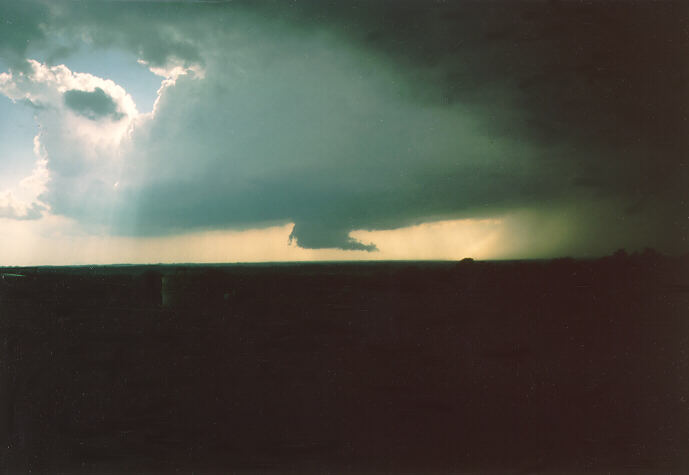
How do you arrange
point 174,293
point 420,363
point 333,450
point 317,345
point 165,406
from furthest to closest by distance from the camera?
1. point 174,293
2. point 317,345
3. point 420,363
4. point 165,406
5. point 333,450

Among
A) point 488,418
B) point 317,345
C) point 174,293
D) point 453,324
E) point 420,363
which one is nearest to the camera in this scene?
point 488,418

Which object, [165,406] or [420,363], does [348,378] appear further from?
[165,406]

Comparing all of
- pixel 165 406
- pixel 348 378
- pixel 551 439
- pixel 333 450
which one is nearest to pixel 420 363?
pixel 348 378

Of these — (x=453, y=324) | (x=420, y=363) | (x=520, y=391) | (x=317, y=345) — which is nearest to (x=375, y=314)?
(x=453, y=324)

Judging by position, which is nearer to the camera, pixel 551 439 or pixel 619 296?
pixel 551 439

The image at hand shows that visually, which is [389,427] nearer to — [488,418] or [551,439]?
[488,418]

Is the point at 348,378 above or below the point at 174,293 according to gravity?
below

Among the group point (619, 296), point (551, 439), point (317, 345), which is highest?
point (619, 296)
